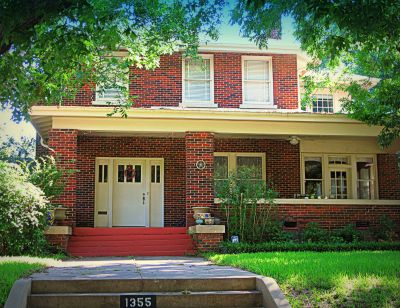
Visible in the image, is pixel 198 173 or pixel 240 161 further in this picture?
pixel 240 161

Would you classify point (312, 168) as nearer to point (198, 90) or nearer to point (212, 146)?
point (198, 90)

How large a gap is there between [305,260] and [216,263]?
195 centimetres

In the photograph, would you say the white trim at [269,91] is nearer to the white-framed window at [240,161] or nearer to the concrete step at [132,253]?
the white-framed window at [240,161]

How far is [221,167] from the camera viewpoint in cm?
1788

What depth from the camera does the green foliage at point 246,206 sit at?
49.2 feet

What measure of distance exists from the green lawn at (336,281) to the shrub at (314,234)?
513cm

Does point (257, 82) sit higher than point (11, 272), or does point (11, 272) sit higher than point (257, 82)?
point (257, 82)

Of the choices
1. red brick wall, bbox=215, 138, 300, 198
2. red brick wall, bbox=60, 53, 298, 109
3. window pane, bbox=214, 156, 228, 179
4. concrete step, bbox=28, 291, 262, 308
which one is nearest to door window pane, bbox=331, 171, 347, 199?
red brick wall, bbox=215, 138, 300, 198

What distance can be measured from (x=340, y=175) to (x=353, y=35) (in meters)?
11.3

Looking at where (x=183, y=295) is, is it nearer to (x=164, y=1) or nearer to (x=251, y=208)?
(x=251, y=208)

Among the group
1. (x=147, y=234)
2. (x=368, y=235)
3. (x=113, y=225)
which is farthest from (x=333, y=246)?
(x=113, y=225)

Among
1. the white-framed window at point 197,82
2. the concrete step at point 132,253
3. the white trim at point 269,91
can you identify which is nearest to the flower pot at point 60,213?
the concrete step at point 132,253

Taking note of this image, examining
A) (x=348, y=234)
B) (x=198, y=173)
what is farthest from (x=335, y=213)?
(x=198, y=173)

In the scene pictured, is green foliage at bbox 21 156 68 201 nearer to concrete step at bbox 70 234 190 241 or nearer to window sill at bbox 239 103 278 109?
concrete step at bbox 70 234 190 241
